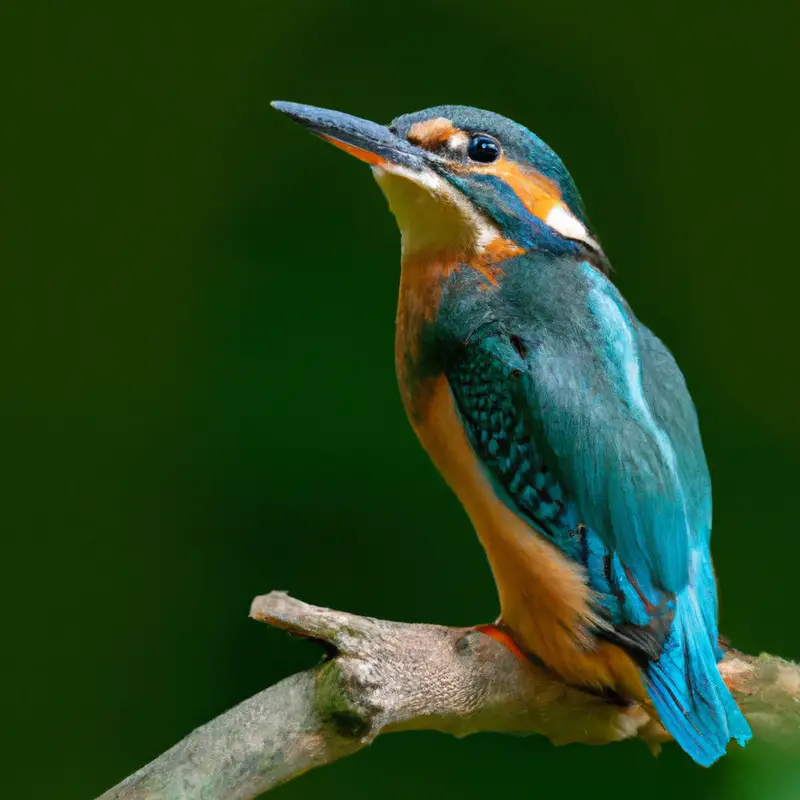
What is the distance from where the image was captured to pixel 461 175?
1396 millimetres

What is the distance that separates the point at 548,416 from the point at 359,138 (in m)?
0.43

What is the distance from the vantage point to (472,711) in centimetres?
144

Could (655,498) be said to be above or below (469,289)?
below

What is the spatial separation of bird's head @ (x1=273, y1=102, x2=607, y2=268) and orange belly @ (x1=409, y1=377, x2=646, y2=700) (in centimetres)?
21

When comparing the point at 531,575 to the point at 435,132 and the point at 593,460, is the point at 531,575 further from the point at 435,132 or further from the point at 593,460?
the point at 435,132

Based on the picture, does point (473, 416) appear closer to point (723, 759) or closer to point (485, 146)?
point (485, 146)

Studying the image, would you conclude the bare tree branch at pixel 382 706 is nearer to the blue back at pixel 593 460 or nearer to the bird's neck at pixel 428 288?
the blue back at pixel 593 460

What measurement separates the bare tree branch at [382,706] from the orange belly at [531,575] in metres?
0.07

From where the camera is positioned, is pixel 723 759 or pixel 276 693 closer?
pixel 276 693

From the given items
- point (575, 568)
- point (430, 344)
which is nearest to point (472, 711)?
point (575, 568)

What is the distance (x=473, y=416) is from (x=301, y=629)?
1.11 ft

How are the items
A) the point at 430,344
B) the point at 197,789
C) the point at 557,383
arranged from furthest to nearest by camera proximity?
the point at 430,344 < the point at 557,383 < the point at 197,789

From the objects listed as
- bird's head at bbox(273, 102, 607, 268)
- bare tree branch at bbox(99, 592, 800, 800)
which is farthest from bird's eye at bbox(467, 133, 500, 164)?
bare tree branch at bbox(99, 592, 800, 800)

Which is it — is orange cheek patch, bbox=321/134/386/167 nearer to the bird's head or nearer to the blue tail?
the bird's head
